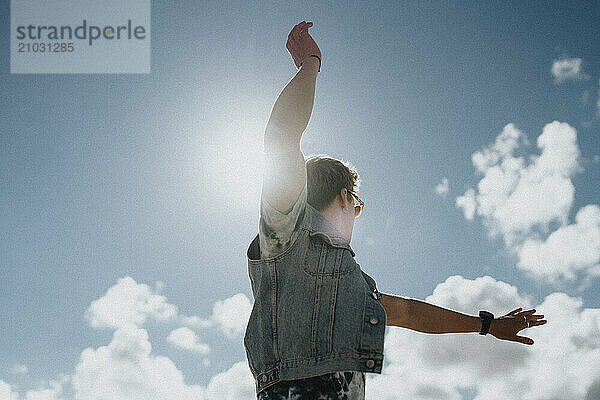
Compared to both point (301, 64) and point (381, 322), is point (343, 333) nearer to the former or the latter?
point (381, 322)

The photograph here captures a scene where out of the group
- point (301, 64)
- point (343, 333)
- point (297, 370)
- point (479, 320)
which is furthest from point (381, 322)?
point (479, 320)

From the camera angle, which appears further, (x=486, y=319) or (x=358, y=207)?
(x=486, y=319)

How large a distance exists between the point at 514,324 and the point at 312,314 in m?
2.51

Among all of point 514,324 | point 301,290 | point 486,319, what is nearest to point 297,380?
point 301,290

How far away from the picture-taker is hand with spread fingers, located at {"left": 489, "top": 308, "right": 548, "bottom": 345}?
471 centimetres

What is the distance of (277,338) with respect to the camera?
3088mm

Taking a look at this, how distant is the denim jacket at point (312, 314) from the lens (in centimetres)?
296

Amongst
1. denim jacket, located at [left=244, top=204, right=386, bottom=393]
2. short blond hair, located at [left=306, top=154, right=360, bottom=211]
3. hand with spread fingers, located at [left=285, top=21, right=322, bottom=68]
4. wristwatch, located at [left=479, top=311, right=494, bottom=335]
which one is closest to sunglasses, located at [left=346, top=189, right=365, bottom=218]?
short blond hair, located at [left=306, top=154, right=360, bottom=211]

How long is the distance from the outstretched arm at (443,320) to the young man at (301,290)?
3.59 feet

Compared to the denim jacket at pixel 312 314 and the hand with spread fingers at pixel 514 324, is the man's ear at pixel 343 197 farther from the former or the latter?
the hand with spread fingers at pixel 514 324

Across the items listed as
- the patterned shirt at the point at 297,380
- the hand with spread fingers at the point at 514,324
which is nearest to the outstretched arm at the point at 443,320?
the hand with spread fingers at the point at 514,324

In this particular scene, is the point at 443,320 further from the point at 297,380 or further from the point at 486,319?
the point at 297,380

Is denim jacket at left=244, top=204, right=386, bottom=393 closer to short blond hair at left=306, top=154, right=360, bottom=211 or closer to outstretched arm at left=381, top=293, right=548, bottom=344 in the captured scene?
short blond hair at left=306, top=154, right=360, bottom=211

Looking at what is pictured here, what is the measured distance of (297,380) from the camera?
9.64 ft
